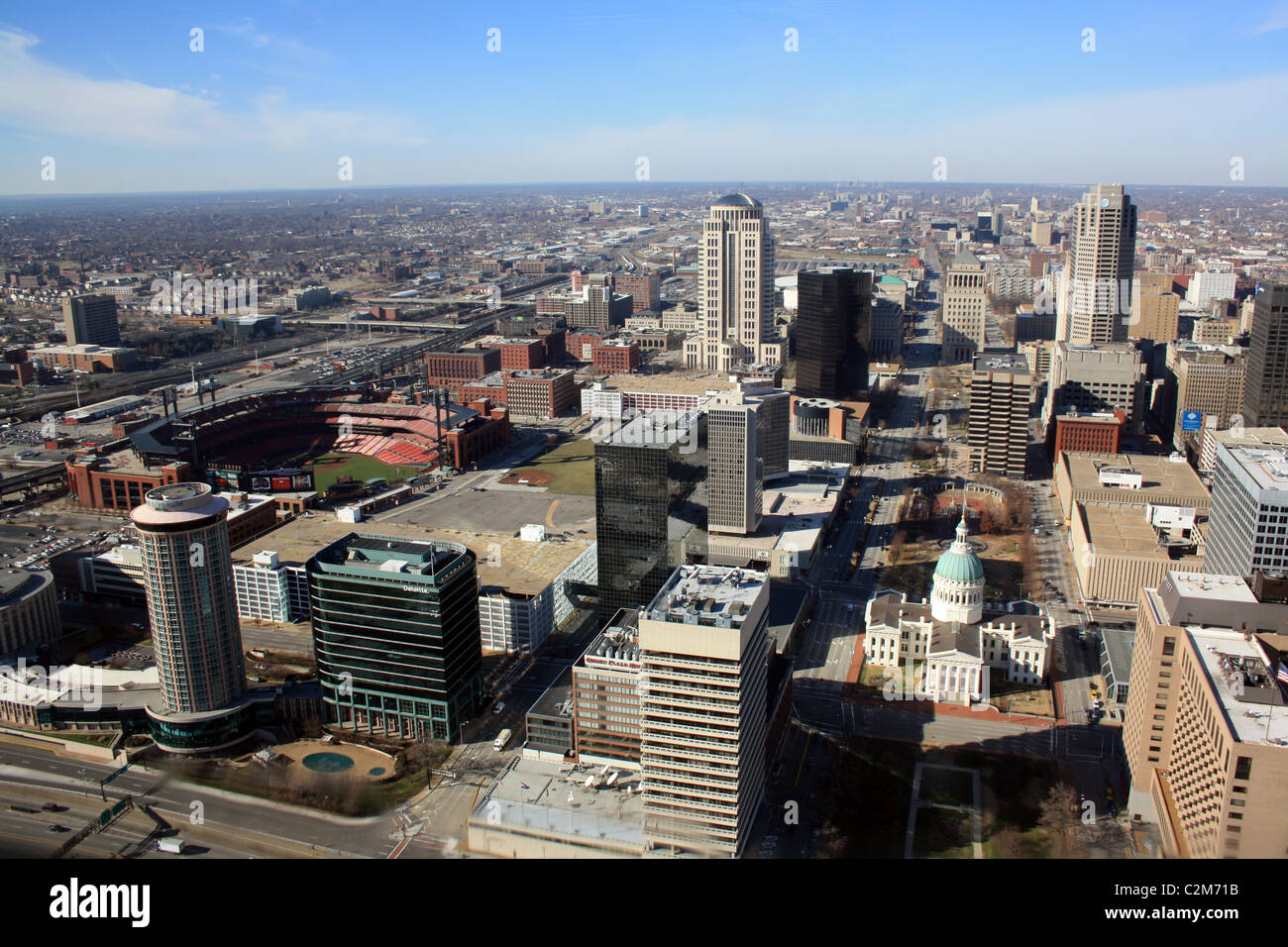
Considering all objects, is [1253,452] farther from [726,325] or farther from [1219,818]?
[726,325]

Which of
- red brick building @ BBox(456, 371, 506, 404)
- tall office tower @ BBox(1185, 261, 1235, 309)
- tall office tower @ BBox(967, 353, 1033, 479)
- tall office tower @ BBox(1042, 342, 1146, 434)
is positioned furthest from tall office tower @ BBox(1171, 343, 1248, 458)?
red brick building @ BBox(456, 371, 506, 404)

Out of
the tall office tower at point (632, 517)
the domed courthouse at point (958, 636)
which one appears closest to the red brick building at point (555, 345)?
the tall office tower at point (632, 517)

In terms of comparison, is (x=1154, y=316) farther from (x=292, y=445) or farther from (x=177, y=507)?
(x=177, y=507)

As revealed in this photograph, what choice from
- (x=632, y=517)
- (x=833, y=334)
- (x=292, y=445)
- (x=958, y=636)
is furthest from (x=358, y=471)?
(x=958, y=636)

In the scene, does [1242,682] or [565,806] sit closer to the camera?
[1242,682]

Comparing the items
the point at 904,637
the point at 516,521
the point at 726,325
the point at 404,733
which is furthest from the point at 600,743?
the point at 726,325

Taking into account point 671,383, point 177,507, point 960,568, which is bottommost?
point 960,568
